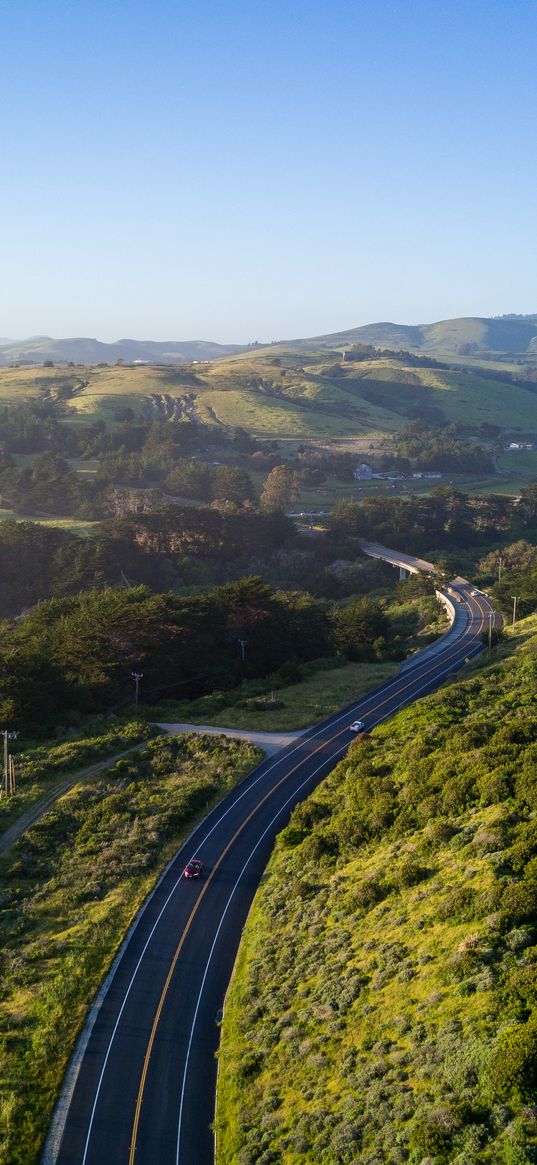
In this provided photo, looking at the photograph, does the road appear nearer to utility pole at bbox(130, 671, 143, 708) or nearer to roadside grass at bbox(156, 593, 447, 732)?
roadside grass at bbox(156, 593, 447, 732)

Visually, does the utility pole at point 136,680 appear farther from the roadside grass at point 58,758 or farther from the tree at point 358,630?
the tree at point 358,630

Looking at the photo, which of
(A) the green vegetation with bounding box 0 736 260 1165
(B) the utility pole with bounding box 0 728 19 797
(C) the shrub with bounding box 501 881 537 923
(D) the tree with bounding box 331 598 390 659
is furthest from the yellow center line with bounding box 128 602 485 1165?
(D) the tree with bounding box 331 598 390 659

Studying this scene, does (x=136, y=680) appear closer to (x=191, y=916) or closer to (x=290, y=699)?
(x=290, y=699)

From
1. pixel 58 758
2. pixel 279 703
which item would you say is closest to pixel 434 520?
pixel 279 703

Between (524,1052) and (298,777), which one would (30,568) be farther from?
(524,1052)

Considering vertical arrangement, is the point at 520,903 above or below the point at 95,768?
above

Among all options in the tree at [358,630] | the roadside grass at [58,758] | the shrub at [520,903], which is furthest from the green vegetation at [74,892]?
the tree at [358,630]
